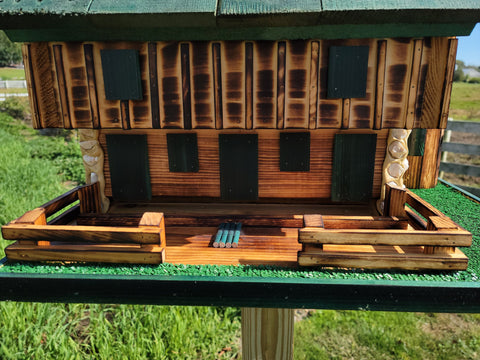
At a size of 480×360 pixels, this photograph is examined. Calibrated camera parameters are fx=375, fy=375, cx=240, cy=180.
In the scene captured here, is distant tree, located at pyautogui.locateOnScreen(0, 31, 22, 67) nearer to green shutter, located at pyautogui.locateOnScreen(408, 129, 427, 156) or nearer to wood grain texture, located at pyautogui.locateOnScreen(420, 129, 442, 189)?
green shutter, located at pyautogui.locateOnScreen(408, 129, 427, 156)

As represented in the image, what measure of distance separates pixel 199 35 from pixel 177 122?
1.07m

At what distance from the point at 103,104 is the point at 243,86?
1790 mm

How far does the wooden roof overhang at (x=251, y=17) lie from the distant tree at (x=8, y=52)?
50.3 meters

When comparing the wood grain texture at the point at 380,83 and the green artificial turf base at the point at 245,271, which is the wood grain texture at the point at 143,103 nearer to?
the green artificial turf base at the point at 245,271

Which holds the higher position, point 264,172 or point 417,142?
point 417,142

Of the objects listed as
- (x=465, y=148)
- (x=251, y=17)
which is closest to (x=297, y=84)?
(x=251, y=17)

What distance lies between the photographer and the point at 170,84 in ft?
15.0

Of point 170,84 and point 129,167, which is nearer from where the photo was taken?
point 170,84

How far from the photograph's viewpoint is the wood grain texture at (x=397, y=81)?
4.28 metres

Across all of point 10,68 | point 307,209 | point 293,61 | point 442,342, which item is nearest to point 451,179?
point 442,342

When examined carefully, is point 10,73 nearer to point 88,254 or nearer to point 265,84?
point 88,254

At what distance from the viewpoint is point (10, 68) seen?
53.7 meters

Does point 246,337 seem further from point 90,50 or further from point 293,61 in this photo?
point 90,50

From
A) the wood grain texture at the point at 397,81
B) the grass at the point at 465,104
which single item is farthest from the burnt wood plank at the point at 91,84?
the grass at the point at 465,104
